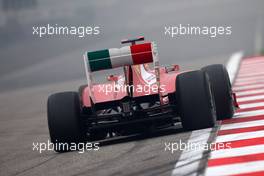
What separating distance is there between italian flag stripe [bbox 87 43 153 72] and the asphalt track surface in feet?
3.30

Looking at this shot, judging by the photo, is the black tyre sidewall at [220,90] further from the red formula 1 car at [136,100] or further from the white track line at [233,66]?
the white track line at [233,66]

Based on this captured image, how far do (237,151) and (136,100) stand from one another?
8.20ft

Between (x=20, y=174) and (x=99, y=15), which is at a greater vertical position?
(x=20, y=174)

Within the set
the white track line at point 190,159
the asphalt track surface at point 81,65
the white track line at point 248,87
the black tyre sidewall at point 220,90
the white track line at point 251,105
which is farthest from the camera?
the white track line at point 248,87

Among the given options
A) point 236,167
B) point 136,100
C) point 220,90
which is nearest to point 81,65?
point 220,90

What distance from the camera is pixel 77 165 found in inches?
400

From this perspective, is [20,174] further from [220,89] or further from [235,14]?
[235,14]

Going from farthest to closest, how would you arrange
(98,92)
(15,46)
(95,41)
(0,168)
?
(95,41)
(15,46)
(98,92)
(0,168)

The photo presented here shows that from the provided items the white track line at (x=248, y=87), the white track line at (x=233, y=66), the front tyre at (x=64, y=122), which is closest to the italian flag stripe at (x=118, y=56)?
the front tyre at (x=64, y=122)

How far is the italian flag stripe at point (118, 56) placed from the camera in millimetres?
11352

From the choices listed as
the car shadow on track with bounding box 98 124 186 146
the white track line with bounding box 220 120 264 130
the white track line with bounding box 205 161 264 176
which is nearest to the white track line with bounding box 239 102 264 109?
the car shadow on track with bounding box 98 124 186 146

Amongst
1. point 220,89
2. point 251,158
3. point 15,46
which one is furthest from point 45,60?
point 251,158

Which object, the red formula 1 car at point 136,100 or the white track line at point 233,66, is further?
the white track line at point 233,66

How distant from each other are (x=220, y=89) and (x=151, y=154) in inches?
104
